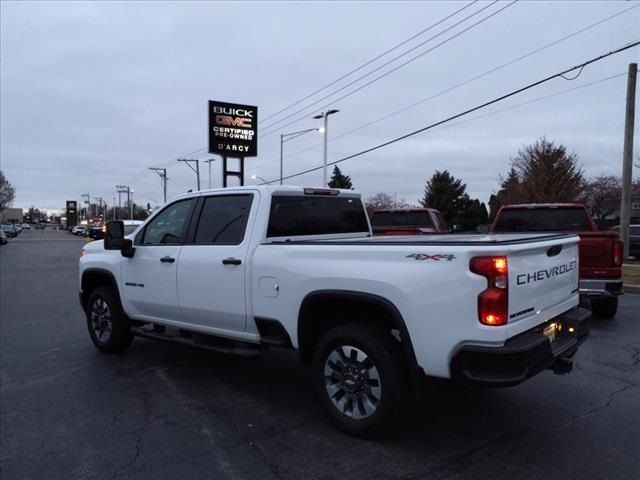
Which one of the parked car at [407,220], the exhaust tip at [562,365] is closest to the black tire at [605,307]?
the exhaust tip at [562,365]

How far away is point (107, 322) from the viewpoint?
20.2 feet

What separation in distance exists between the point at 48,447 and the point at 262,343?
178 centimetres

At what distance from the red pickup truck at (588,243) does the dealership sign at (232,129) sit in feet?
56.9

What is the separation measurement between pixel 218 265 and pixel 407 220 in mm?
9702

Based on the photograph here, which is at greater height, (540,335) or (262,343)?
(540,335)

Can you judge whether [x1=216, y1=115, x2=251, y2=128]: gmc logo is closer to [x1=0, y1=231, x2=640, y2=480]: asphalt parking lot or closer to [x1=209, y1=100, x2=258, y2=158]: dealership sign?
[x1=209, y1=100, x2=258, y2=158]: dealership sign

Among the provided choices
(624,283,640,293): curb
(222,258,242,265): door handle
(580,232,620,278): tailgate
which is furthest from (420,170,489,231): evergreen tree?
(222,258,242,265): door handle

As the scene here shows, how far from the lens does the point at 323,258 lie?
12.6ft

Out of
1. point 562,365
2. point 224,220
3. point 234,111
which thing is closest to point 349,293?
point 562,365

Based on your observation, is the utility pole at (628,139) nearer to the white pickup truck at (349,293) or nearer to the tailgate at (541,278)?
the white pickup truck at (349,293)

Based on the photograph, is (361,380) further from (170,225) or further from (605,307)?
(605,307)

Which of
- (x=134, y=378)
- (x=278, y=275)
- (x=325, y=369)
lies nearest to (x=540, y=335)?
(x=325, y=369)

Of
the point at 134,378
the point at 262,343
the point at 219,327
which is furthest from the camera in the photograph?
the point at 134,378

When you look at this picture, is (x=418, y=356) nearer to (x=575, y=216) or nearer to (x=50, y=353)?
(x=50, y=353)
